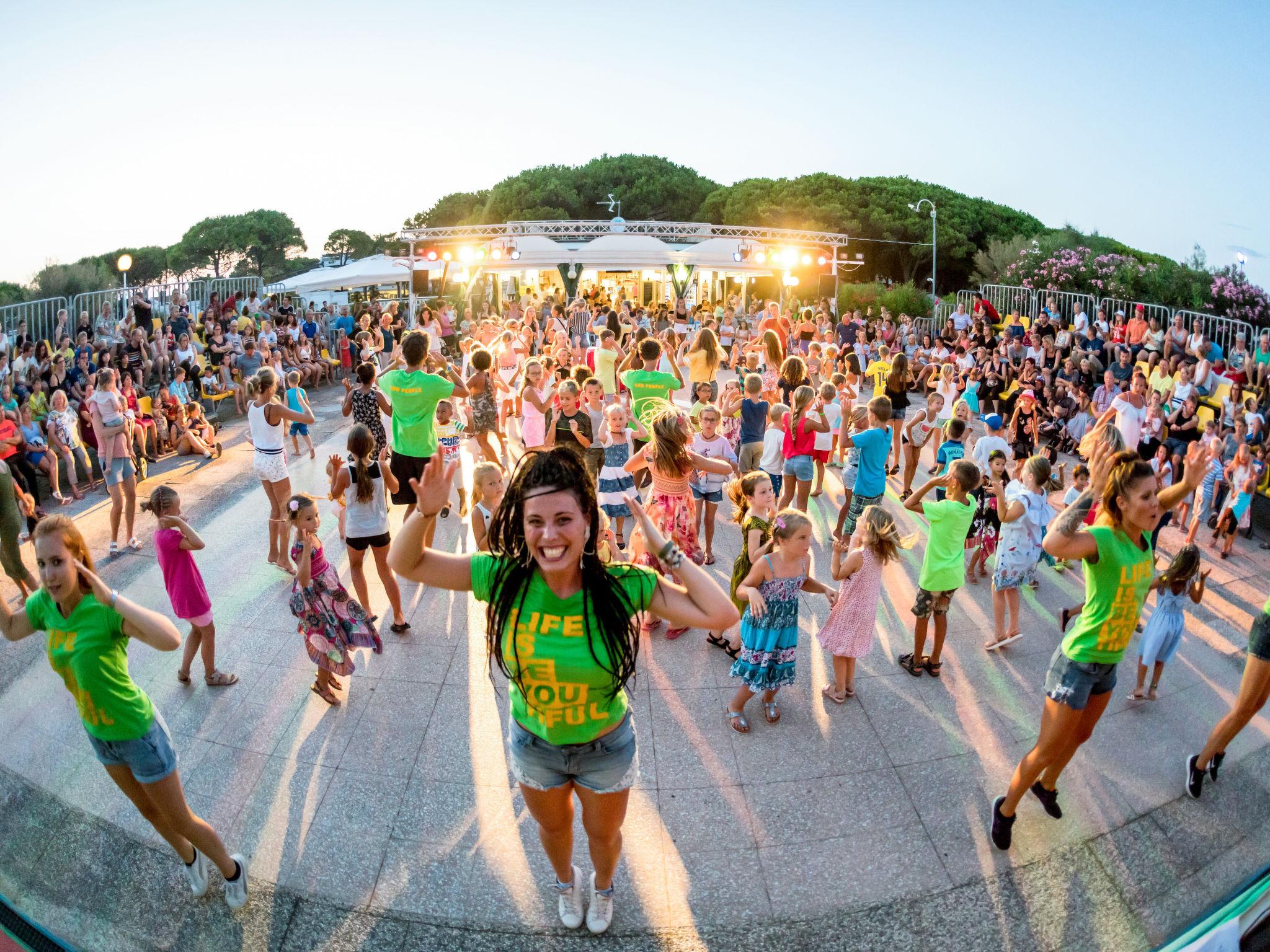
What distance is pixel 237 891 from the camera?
11.0 ft

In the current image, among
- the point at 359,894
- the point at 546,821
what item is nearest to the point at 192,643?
the point at 359,894

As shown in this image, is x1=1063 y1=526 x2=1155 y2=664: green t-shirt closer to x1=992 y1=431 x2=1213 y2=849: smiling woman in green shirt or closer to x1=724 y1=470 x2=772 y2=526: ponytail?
x1=992 y1=431 x2=1213 y2=849: smiling woman in green shirt

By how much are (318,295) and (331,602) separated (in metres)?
37.4

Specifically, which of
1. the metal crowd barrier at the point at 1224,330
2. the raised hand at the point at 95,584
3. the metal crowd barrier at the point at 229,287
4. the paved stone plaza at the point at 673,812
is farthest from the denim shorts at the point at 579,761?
the metal crowd barrier at the point at 229,287

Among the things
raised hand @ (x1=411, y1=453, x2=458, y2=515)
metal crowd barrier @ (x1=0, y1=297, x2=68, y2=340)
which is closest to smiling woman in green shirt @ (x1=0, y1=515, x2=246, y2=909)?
raised hand @ (x1=411, y1=453, x2=458, y2=515)

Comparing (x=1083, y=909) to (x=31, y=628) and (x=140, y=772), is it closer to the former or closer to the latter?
(x=140, y=772)

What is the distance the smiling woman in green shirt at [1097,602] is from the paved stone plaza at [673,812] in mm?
473

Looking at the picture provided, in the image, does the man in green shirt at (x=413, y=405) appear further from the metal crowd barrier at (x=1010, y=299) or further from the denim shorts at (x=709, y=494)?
the metal crowd barrier at (x=1010, y=299)

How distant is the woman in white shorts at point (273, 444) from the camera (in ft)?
21.3

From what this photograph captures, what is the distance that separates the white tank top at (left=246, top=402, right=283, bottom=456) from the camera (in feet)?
21.7

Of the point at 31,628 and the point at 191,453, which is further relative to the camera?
the point at 191,453

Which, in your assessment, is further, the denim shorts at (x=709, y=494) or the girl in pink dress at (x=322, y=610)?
the denim shorts at (x=709, y=494)

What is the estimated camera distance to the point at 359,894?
11.2 ft

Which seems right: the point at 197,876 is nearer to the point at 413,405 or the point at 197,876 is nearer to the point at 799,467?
the point at 413,405
